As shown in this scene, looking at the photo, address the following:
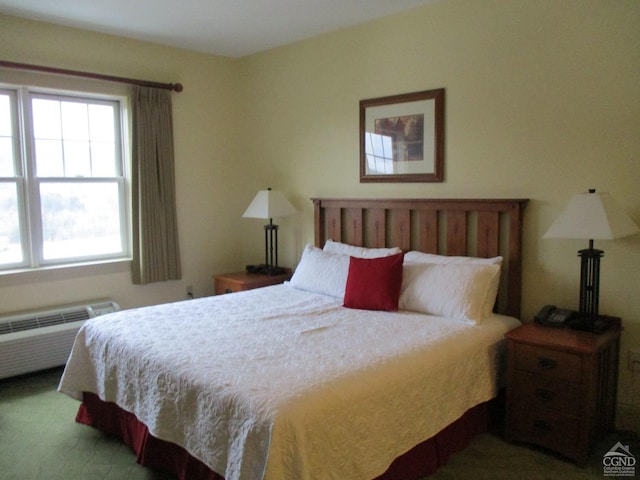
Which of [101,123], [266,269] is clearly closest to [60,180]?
[101,123]

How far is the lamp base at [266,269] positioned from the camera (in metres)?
4.26

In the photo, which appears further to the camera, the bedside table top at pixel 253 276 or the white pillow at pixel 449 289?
the bedside table top at pixel 253 276

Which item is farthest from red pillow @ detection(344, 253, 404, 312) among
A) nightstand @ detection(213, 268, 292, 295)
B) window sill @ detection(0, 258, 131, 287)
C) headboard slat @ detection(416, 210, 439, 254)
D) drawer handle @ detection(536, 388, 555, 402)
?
window sill @ detection(0, 258, 131, 287)

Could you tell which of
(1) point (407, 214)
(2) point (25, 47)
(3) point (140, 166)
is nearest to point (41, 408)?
(3) point (140, 166)

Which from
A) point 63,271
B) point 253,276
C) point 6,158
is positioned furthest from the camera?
point 253,276

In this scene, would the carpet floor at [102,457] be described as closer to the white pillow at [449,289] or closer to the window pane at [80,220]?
the white pillow at [449,289]

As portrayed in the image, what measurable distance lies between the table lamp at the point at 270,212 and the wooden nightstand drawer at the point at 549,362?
7.20 feet

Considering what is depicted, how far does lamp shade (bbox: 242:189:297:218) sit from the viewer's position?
13.1 ft

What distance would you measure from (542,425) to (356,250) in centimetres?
164

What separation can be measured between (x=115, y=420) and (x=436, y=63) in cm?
289

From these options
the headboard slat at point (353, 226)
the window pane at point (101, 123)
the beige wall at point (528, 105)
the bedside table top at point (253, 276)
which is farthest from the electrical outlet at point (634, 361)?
the window pane at point (101, 123)

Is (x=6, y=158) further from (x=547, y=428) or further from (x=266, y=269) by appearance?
(x=547, y=428)

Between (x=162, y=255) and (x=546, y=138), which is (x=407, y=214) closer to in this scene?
(x=546, y=138)

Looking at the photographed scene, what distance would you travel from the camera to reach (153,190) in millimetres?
4055
